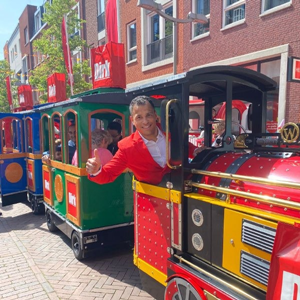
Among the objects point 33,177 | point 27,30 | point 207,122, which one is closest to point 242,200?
point 207,122

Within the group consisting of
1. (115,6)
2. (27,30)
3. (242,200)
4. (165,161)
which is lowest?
(242,200)

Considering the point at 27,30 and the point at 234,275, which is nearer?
the point at 234,275

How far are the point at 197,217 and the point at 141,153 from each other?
0.76 meters

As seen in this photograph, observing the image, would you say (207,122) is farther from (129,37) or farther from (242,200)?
(129,37)

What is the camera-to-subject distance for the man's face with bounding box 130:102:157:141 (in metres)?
2.57

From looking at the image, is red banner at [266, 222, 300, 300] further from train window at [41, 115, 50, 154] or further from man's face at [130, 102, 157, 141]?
train window at [41, 115, 50, 154]

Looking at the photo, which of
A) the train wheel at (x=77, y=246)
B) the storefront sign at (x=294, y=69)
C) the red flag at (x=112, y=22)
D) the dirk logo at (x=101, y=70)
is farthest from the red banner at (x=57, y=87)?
the storefront sign at (x=294, y=69)

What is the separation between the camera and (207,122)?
3225 mm

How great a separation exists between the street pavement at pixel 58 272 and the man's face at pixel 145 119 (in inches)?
77.0

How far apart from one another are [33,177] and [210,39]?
310 inches

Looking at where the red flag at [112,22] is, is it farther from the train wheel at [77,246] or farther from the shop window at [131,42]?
the shop window at [131,42]

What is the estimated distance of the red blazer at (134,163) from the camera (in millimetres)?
2580

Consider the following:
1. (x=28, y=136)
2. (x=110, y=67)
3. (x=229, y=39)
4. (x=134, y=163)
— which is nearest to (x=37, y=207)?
(x=28, y=136)

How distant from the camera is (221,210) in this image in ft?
6.55
